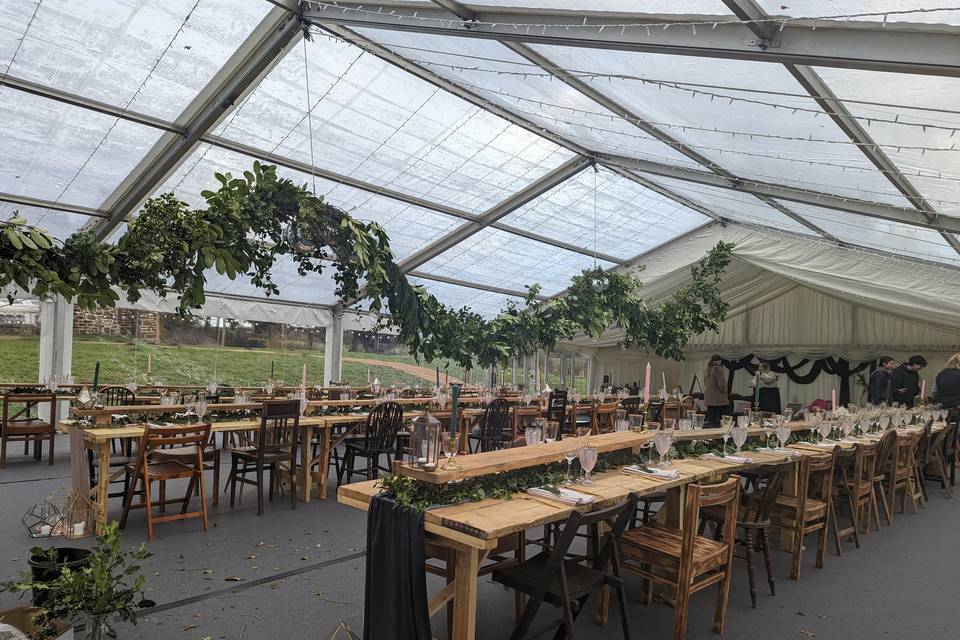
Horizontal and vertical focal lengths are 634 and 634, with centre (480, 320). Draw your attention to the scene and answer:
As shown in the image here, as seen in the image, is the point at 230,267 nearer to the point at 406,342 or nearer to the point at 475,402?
the point at 406,342

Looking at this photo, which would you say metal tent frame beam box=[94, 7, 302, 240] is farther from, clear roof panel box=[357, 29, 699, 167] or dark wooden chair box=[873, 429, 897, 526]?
dark wooden chair box=[873, 429, 897, 526]

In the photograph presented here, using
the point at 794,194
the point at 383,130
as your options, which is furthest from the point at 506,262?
the point at 794,194

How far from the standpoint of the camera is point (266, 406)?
17.2 feet

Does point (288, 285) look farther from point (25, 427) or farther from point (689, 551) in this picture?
point (689, 551)

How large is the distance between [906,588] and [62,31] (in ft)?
24.8

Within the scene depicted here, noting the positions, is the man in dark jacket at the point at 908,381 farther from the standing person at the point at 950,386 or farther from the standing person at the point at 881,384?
the standing person at the point at 950,386

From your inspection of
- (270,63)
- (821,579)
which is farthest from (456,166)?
(821,579)

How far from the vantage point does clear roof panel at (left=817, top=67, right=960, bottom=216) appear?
128 inches

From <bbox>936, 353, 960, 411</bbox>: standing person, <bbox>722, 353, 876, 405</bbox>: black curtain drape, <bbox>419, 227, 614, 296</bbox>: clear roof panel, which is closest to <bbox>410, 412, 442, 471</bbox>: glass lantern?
<bbox>419, 227, 614, 296</bbox>: clear roof panel

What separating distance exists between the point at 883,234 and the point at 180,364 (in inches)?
499

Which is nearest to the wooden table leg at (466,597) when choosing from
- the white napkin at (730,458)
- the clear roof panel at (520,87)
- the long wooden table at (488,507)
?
the long wooden table at (488,507)

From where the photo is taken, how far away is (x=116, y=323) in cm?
1209

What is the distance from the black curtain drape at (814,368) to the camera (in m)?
12.4

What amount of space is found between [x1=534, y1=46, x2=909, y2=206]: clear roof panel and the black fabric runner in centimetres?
311
